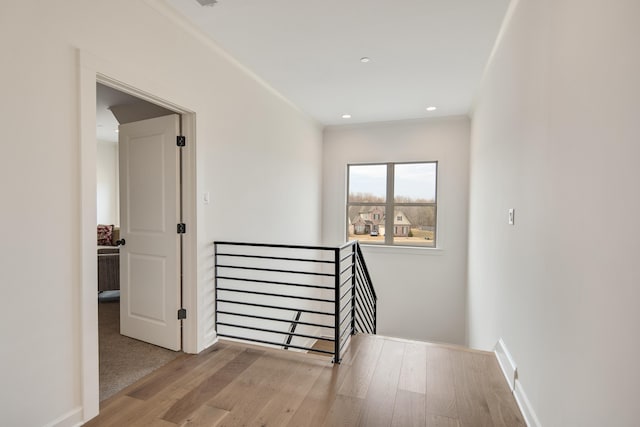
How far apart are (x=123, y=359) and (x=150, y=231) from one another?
1.04 m

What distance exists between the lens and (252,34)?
2.61 m

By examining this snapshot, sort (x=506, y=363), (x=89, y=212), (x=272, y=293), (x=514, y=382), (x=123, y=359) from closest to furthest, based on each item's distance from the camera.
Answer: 1. (x=89, y=212)
2. (x=514, y=382)
3. (x=506, y=363)
4. (x=123, y=359)
5. (x=272, y=293)

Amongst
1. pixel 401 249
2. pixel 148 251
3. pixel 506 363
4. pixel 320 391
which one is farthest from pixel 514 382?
pixel 401 249

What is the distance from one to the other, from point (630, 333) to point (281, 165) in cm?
362

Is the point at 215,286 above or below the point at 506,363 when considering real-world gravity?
above

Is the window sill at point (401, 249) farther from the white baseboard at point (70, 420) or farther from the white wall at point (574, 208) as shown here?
the white baseboard at point (70, 420)

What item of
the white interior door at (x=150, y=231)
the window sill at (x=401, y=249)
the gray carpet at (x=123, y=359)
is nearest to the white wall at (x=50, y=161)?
the gray carpet at (x=123, y=359)

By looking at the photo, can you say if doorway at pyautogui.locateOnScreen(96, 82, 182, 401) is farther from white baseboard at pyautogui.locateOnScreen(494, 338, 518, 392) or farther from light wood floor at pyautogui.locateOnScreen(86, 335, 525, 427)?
white baseboard at pyautogui.locateOnScreen(494, 338, 518, 392)

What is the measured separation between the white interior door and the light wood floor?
1.57 feet

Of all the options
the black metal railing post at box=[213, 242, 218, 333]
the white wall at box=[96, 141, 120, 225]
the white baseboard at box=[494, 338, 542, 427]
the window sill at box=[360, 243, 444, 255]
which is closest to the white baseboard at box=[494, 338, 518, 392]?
the white baseboard at box=[494, 338, 542, 427]

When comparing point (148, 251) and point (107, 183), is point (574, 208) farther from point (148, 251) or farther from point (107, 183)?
point (107, 183)

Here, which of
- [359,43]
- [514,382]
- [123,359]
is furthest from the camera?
[359,43]

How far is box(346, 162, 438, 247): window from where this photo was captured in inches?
208

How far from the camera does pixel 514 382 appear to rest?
205cm
